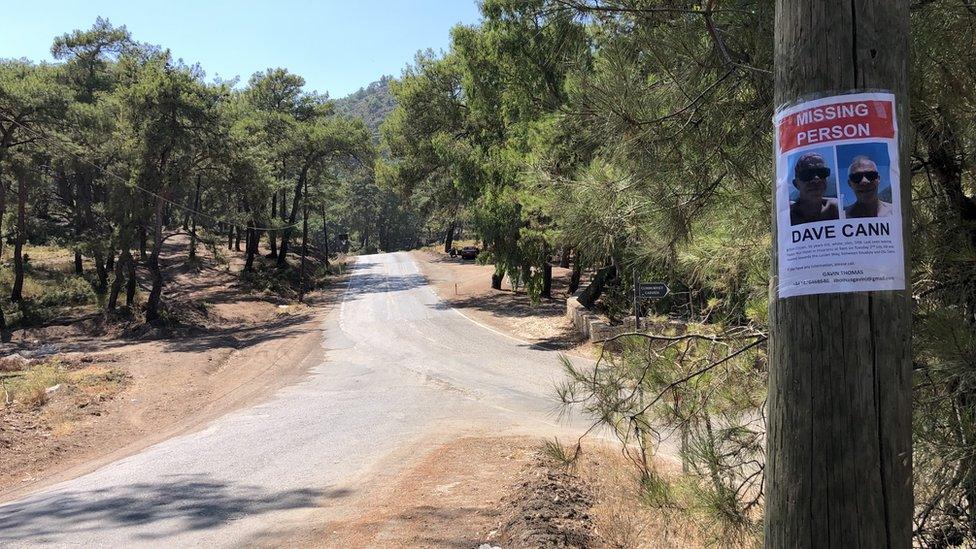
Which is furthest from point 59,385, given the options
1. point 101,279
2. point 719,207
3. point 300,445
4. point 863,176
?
point 101,279

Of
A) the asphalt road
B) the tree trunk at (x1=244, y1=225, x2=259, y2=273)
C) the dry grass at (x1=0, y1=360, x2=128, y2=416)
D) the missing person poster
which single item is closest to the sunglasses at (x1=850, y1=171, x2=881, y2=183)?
the missing person poster

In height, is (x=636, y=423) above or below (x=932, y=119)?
below

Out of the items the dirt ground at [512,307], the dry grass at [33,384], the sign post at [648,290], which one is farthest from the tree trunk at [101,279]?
the sign post at [648,290]

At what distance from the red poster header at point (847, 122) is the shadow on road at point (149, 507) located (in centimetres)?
633

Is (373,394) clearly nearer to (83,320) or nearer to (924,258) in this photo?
(924,258)

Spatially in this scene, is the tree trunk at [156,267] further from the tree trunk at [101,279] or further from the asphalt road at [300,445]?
the asphalt road at [300,445]

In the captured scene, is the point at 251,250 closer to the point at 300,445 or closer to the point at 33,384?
the point at 33,384

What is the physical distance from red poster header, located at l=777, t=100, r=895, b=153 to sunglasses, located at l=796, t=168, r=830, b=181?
2.9 inches

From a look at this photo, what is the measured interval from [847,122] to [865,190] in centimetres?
18

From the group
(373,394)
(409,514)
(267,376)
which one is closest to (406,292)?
(267,376)

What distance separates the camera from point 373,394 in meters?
13.9

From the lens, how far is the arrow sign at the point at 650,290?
32.5ft

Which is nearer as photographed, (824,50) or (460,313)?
(824,50)

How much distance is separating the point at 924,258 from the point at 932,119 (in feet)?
1.85
